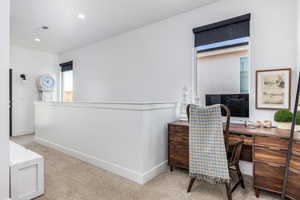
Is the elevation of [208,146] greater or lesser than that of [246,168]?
greater

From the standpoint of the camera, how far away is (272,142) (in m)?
1.77

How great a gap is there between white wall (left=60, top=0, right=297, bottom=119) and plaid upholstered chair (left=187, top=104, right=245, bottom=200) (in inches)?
38.0

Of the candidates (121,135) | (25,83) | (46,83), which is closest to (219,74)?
(121,135)

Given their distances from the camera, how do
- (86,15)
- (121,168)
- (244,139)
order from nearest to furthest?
(244,139) < (121,168) < (86,15)

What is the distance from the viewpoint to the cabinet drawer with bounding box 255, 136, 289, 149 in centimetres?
171

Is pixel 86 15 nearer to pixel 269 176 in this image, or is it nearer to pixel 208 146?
pixel 208 146

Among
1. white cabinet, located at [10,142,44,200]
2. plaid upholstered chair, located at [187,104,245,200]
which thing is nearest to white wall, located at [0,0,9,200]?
white cabinet, located at [10,142,44,200]

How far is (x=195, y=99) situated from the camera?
2.85 meters

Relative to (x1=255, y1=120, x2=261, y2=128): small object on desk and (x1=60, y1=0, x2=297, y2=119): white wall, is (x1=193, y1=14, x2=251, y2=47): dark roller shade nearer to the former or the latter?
(x1=60, y1=0, x2=297, y2=119): white wall

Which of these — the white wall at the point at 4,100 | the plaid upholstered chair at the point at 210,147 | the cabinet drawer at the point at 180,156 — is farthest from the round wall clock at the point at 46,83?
the plaid upholstered chair at the point at 210,147

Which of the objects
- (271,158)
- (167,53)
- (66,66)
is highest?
(66,66)

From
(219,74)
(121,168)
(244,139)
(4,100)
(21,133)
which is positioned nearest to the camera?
(4,100)

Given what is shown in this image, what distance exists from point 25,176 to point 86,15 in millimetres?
2636

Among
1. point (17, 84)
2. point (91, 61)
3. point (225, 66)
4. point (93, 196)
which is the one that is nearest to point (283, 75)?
point (225, 66)
